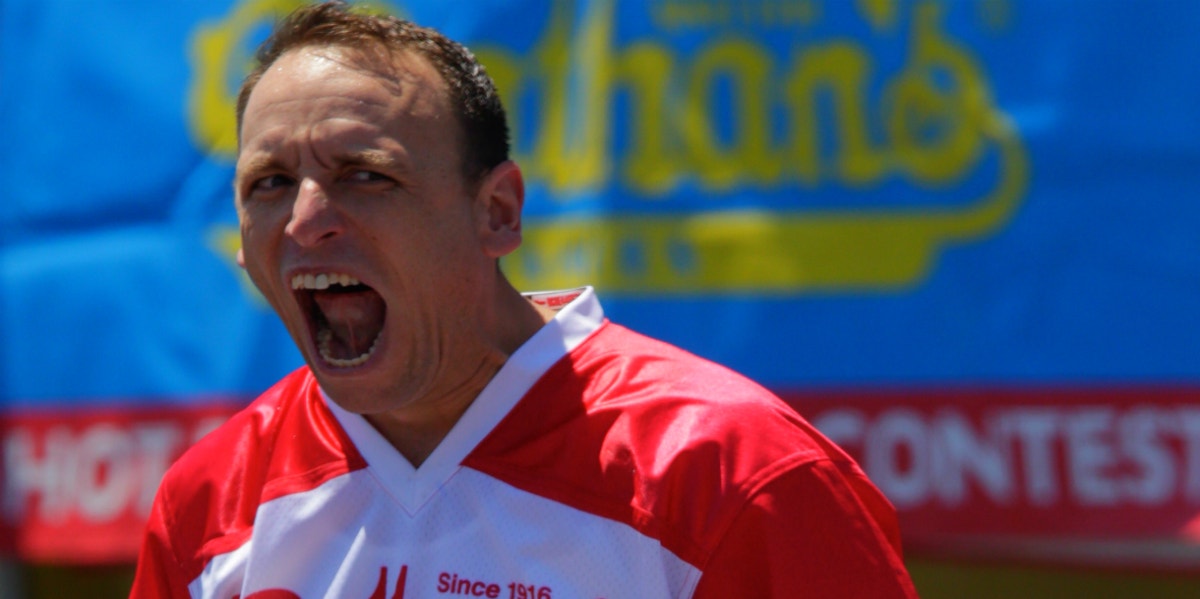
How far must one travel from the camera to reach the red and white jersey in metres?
1.69

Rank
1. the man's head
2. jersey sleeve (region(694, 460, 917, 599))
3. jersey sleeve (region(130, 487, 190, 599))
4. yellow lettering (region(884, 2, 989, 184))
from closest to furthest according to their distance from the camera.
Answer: jersey sleeve (region(694, 460, 917, 599))
the man's head
jersey sleeve (region(130, 487, 190, 599))
yellow lettering (region(884, 2, 989, 184))

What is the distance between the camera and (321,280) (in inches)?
71.2

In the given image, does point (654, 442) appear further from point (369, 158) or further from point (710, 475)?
point (369, 158)

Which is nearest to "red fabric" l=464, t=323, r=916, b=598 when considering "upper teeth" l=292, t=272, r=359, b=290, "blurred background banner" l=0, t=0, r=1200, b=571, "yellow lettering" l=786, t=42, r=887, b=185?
"upper teeth" l=292, t=272, r=359, b=290

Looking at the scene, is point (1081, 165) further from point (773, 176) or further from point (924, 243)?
point (773, 176)

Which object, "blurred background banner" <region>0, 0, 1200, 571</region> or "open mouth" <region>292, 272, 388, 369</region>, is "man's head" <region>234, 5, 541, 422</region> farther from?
"blurred background banner" <region>0, 0, 1200, 571</region>

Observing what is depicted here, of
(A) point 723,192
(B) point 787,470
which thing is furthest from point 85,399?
(B) point 787,470

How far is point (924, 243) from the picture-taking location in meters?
3.49

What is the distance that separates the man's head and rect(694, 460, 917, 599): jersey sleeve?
0.44 metres

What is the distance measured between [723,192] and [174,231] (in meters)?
1.51

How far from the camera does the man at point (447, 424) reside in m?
1.70

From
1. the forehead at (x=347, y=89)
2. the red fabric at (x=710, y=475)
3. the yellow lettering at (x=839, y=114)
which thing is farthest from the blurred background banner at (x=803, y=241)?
the forehead at (x=347, y=89)

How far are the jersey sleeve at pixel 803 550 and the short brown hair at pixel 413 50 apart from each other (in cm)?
58

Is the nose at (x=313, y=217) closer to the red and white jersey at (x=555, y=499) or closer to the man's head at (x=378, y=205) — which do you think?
the man's head at (x=378, y=205)
